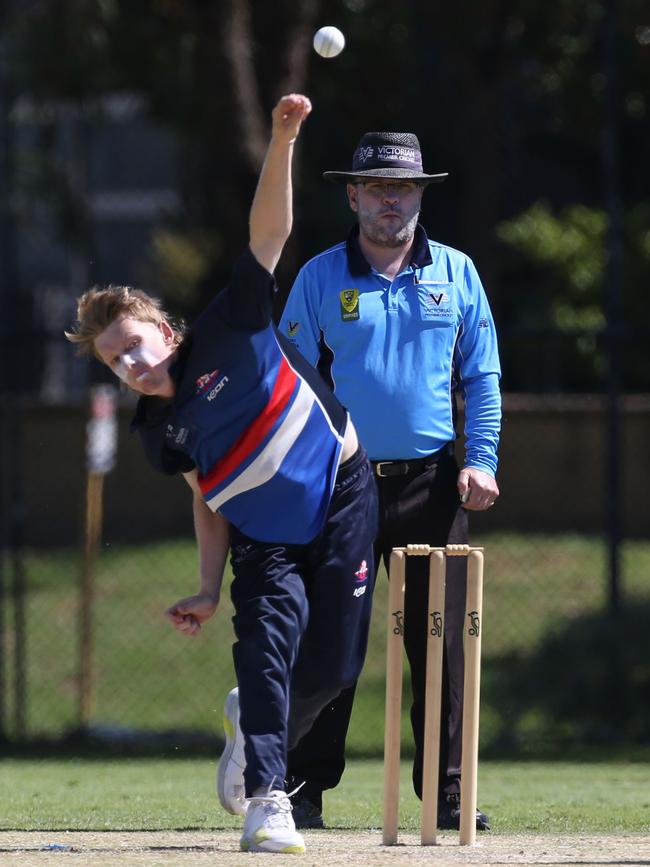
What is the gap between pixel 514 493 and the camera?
45.1 ft

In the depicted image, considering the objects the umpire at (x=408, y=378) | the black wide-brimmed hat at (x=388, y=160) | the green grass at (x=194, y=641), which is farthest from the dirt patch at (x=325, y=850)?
the green grass at (x=194, y=641)

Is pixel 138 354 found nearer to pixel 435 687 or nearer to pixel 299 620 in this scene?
pixel 299 620

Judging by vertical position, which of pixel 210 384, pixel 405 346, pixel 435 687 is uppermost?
pixel 405 346

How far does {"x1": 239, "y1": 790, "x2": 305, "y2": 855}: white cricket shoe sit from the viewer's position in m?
4.54

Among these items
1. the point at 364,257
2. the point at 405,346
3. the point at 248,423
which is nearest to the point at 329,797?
the point at 405,346

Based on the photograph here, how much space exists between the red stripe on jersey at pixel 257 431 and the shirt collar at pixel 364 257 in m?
0.91

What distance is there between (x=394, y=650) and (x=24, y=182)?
51.2ft

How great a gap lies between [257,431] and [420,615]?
3.97 ft

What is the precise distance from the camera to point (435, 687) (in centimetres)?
483

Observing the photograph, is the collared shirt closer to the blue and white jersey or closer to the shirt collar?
the shirt collar

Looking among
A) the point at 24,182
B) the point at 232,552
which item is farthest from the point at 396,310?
the point at 24,182

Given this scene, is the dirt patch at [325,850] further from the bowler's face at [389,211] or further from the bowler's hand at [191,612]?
the bowler's face at [389,211]

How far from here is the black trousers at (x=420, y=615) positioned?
18.0ft

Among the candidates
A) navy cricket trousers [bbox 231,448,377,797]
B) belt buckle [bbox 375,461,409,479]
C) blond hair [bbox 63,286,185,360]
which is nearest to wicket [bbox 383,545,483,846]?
navy cricket trousers [bbox 231,448,377,797]
